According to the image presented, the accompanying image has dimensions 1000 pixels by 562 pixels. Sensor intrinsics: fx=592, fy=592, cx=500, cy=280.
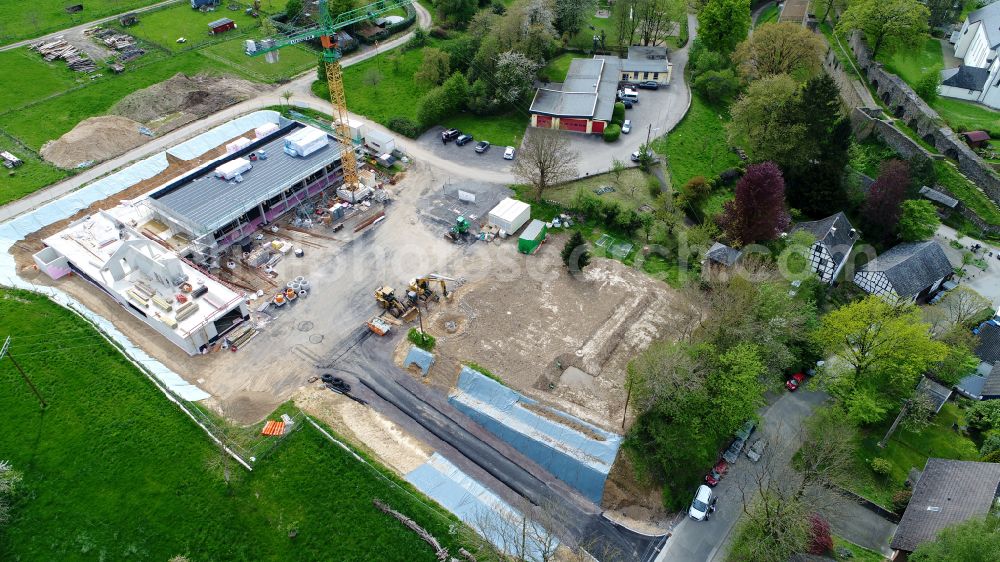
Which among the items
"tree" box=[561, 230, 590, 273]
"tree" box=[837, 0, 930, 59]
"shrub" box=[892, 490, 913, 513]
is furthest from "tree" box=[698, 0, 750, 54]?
"shrub" box=[892, 490, 913, 513]

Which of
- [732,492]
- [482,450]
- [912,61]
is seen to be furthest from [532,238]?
[912,61]

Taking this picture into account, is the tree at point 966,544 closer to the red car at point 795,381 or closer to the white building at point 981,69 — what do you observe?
the red car at point 795,381

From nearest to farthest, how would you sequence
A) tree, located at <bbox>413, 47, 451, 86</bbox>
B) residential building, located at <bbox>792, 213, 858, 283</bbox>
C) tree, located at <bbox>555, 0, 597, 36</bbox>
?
1. residential building, located at <bbox>792, 213, 858, 283</bbox>
2. tree, located at <bbox>413, 47, 451, 86</bbox>
3. tree, located at <bbox>555, 0, 597, 36</bbox>

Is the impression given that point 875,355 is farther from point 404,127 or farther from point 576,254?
point 404,127

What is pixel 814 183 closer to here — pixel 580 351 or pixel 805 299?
pixel 805 299

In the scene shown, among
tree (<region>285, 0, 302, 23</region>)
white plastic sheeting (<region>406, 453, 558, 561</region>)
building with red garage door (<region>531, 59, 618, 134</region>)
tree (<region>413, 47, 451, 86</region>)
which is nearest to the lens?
white plastic sheeting (<region>406, 453, 558, 561</region>)

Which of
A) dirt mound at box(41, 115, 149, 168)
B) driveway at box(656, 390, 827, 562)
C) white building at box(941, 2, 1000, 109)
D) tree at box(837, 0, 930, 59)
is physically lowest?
driveway at box(656, 390, 827, 562)

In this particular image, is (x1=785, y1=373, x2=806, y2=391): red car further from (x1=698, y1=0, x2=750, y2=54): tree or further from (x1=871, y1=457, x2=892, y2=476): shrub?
(x1=698, y1=0, x2=750, y2=54): tree

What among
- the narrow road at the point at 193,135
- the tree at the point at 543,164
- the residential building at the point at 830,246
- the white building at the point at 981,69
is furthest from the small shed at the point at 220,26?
the white building at the point at 981,69
